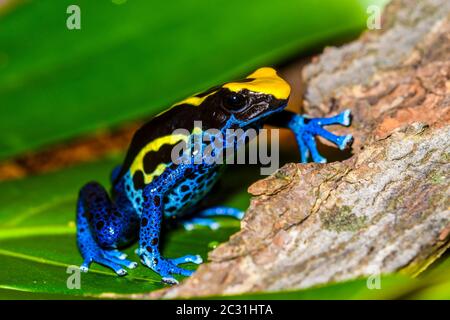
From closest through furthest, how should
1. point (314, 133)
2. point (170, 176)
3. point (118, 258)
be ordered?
1. point (118, 258)
2. point (170, 176)
3. point (314, 133)

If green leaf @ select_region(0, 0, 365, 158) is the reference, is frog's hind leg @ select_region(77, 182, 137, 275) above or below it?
below

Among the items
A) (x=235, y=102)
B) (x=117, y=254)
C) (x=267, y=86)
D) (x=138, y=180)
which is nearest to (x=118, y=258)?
(x=117, y=254)

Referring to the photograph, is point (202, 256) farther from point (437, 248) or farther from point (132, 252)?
point (437, 248)

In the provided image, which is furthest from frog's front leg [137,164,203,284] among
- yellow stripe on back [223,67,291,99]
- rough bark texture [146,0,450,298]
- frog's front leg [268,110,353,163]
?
frog's front leg [268,110,353,163]

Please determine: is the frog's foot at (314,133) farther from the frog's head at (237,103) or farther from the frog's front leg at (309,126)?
the frog's head at (237,103)

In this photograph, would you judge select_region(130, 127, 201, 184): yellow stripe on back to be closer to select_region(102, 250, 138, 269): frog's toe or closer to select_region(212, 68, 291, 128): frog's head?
select_region(212, 68, 291, 128): frog's head

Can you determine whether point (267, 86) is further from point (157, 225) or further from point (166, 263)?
point (166, 263)
